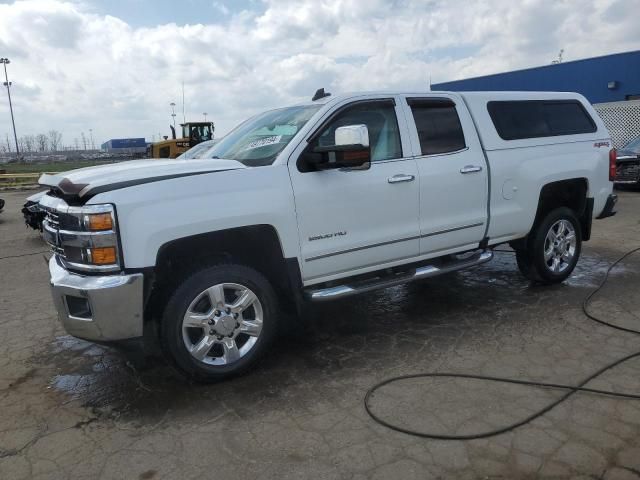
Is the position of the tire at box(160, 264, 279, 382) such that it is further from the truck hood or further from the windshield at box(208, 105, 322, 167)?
the windshield at box(208, 105, 322, 167)

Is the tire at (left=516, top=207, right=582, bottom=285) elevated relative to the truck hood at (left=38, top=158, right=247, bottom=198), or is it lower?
lower

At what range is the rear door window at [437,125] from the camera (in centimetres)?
462

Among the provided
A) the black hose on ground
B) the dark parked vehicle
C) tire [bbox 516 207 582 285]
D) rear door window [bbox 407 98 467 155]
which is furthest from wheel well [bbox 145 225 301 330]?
the dark parked vehicle

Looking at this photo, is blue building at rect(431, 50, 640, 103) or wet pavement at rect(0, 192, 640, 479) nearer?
wet pavement at rect(0, 192, 640, 479)

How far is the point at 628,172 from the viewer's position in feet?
45.4

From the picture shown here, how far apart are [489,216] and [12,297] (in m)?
5.45

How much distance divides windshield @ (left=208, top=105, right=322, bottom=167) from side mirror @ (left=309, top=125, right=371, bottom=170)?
0.33 m

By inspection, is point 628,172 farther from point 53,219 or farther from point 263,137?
point 53,219

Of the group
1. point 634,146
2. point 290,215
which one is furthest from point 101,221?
point 634,146

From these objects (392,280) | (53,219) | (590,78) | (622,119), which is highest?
(590,78)

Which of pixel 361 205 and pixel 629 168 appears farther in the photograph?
pixel 629 168

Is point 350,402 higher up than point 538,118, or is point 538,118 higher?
point 538,118

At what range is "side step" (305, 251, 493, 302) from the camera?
13.3 feet

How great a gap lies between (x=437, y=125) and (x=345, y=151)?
4.44 feet
